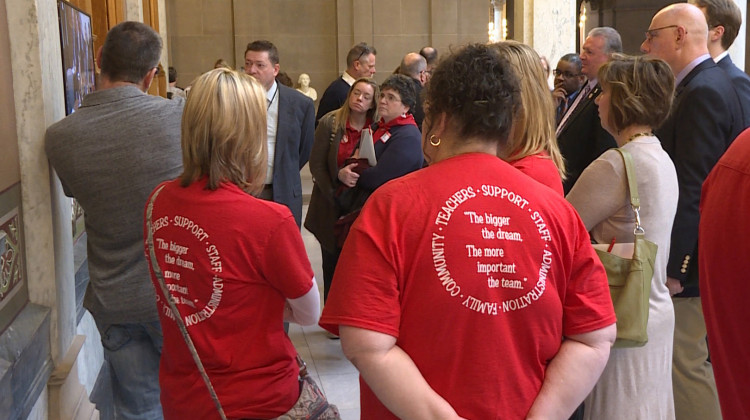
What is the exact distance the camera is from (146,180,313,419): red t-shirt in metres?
2.30

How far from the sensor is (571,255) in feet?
6.31

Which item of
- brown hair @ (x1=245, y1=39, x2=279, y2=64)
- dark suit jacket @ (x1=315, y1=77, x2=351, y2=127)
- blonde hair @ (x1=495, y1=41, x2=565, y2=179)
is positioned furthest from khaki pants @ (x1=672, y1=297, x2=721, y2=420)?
dark suit jacket @ (x1=315, y1=77, x2=351, y2=127)

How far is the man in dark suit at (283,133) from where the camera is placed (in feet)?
17.4

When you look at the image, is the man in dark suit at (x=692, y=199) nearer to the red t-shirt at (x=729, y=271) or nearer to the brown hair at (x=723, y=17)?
the brown hair at (x=723, y=17)

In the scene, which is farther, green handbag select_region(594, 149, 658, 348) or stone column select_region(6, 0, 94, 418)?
stone column select_region(6, 0, 94, 418)

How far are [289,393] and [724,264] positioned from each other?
125cm

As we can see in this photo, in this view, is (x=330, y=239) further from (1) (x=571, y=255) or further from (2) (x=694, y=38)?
(1) (x=571, y=255)

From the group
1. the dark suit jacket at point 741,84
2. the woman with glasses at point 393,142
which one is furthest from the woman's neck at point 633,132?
the woman with glasses at point 393,142

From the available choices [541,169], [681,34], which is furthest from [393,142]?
[541,169]

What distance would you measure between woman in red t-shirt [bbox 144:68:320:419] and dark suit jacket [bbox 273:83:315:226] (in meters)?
2.86

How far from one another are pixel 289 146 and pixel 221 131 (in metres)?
2.99

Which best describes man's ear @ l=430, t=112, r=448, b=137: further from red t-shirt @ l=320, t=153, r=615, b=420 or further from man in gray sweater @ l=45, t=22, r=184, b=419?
man in gray sweater @ l=45, t=22, r=184, b=419

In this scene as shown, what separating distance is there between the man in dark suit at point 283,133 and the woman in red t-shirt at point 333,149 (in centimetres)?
9

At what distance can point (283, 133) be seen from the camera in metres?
5.32
